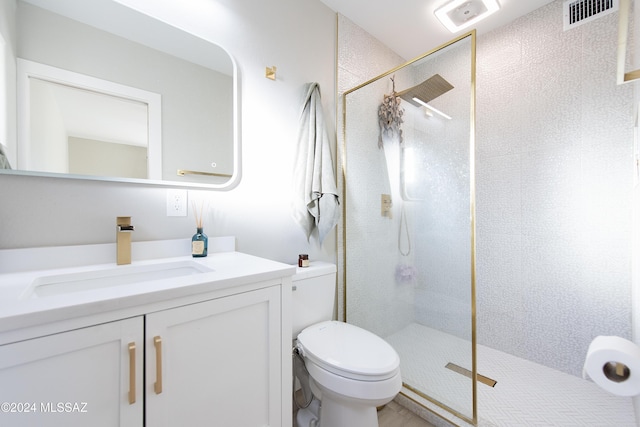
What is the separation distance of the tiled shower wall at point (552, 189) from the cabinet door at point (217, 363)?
1.89m

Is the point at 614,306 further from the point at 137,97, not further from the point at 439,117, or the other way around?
the point at 137,97

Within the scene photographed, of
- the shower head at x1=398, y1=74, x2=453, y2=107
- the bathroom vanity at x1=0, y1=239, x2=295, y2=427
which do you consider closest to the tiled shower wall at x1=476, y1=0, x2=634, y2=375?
the shower head at x1=398, y1=74, x2=453, y2=107

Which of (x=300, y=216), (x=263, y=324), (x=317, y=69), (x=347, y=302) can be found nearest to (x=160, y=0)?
(x=317, y=69)

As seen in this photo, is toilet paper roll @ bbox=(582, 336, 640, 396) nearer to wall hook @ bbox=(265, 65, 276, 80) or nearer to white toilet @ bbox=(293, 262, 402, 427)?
white toilet @ bbox=(293, 262, 402, 427)

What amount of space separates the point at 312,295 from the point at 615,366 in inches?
43.0

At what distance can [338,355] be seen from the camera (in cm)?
111

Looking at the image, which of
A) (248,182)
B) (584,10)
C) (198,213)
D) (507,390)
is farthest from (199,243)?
(584,10)

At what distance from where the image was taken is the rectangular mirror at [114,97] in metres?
0.92

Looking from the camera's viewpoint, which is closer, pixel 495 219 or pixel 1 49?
pixel 1 49

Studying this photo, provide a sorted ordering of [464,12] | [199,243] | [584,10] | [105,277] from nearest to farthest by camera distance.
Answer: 1. [105,277]
2. [199,243]
3. [584,10]
4. [464,12]

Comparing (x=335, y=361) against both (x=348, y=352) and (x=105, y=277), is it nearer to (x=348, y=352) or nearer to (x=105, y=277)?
(x=348, y=352)

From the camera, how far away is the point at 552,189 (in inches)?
72.2

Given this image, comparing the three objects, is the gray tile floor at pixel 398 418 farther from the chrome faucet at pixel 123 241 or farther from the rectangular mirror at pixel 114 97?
the rectangular mirror at pixel 114 97

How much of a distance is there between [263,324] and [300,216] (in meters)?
0.79
